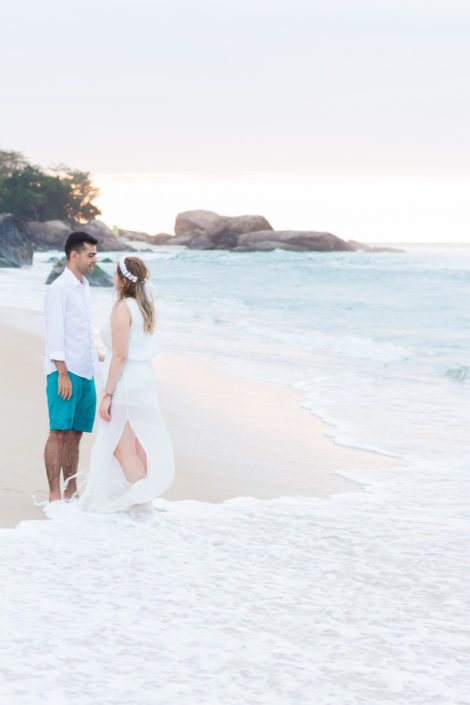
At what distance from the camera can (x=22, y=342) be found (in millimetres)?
12664

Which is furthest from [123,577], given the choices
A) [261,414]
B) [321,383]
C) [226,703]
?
[321,383]

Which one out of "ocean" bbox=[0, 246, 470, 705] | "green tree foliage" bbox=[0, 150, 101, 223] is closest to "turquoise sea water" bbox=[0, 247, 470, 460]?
"ocean" bbox=[0, 246, 470, 705]

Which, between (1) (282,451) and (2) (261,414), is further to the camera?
(2) (261,414)

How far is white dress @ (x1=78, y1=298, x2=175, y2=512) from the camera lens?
522cm

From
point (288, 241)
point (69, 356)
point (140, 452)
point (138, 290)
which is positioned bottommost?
point (140, 452)

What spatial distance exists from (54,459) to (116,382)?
2.10ft

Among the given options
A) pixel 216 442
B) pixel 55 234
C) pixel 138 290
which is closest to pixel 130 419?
pixel 138 290

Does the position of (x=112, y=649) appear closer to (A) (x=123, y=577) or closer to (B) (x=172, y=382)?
(A) (x=123, y=577)

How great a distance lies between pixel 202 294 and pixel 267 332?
13.9 m

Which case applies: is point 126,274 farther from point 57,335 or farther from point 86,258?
point 57,335

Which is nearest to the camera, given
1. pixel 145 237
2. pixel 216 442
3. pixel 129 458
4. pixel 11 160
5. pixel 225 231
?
pixel 129 458

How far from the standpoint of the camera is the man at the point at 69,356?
17.1ft

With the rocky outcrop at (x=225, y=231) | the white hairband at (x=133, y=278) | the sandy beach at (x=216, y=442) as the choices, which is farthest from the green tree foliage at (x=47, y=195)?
the white hairband at (x=133, y=278)

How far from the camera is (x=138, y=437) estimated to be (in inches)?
207
